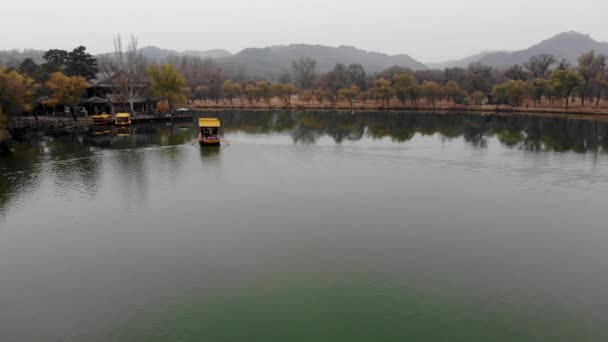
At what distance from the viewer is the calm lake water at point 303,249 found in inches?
495

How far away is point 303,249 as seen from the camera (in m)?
17.8

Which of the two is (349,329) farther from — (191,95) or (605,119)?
(191,95)

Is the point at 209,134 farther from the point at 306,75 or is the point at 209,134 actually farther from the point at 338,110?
the point at 306,75

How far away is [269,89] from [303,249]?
95.0 metres

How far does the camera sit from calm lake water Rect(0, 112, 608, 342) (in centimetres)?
1256

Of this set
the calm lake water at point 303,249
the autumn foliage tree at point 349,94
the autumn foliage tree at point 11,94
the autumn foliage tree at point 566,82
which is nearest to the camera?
the calm lake water at point 303,249

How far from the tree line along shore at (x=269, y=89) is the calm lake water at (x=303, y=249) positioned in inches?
1191

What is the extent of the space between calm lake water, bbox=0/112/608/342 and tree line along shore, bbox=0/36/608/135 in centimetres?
3024

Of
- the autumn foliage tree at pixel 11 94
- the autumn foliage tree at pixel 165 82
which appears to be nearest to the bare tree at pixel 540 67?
the autumn foliage tree at pixel 165 82

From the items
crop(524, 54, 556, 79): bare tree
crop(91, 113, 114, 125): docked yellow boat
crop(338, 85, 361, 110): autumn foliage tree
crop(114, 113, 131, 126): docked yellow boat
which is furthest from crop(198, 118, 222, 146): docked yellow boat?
crop(524, 54, 556, 79): bare tree

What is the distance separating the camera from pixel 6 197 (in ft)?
82.4

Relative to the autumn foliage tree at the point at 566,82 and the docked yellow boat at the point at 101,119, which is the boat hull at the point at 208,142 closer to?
the docked yellow boat at the point at 101,119

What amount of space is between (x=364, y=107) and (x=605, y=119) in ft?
162

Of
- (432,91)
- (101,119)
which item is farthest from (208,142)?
(432,91)
